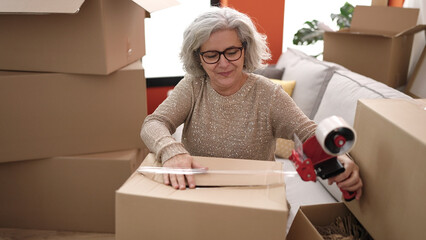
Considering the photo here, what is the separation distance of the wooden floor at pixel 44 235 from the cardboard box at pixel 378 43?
1713 mm

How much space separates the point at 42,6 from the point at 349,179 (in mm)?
1102

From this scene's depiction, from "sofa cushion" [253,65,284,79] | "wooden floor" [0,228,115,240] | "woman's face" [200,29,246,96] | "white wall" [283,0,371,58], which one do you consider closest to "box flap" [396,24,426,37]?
"sofa cushion" [253,65,284,79]

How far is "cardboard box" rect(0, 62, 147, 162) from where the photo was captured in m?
1.49

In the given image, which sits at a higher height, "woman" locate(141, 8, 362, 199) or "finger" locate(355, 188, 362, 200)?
"woman" locate(141, 8, 362, 199)

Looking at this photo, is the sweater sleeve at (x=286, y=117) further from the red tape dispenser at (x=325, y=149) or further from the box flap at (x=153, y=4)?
the box flap at (x=153, y=4)

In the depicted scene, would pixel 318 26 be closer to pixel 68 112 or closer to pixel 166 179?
pixel 68 112

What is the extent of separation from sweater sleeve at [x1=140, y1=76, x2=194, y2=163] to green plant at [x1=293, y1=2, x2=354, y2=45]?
1.61 metres

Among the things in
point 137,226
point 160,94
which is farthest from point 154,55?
point 137,226

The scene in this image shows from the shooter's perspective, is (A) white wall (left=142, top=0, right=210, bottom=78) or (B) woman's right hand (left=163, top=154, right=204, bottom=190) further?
(A) white wall (left=142, top=0, right=210, bottom=78)

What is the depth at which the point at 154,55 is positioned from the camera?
2.85m

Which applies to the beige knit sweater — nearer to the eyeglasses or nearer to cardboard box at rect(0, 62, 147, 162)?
the eyeglasses

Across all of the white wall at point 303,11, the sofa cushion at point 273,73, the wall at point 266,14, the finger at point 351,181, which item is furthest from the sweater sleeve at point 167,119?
the white wall at point 303,11

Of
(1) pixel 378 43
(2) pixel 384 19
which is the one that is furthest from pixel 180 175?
(2) pixel 384 19

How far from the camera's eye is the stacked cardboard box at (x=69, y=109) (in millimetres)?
1406
